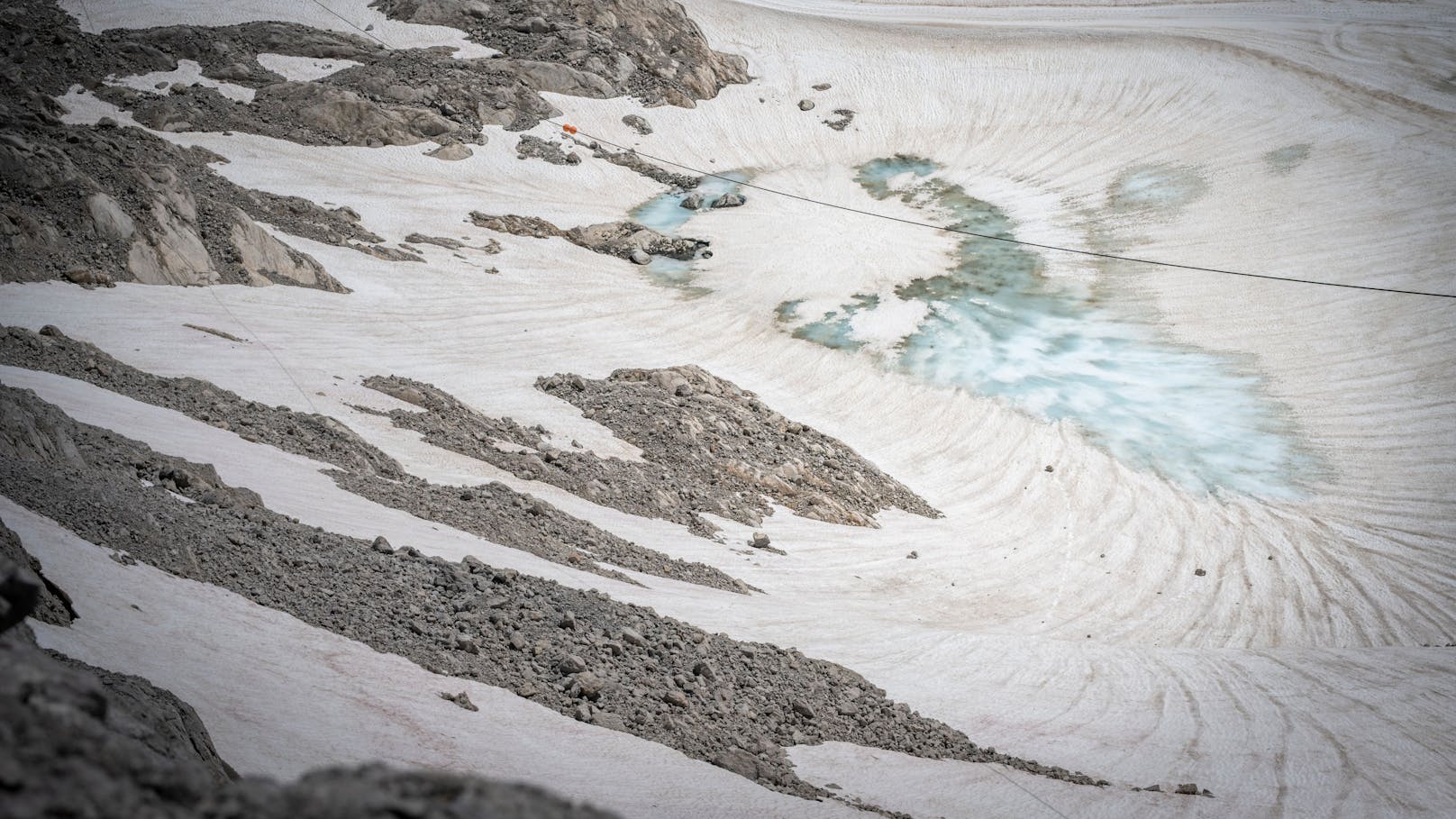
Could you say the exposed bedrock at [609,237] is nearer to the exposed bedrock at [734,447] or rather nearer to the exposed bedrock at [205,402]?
the exposed bedrock at [734,447]

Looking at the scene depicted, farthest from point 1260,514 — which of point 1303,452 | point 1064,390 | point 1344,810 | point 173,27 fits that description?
point 173,27

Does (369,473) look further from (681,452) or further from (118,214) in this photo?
(118,214)

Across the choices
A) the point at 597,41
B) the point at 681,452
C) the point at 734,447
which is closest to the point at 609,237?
the point at 597,41

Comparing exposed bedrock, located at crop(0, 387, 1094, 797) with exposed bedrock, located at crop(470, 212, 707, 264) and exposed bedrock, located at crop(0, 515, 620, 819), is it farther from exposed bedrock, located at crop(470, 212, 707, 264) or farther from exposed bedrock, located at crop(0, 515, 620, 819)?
exposed bedrock, located at crop(470, 212, 707, 264)

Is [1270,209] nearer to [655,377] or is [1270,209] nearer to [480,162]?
[655,377]

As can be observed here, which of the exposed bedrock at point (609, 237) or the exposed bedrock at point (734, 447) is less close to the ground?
the exposed bedrock at point (609, 237)

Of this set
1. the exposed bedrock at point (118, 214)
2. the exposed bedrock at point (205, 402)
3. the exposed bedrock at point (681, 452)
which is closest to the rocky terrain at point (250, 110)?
the exposed bedrock at point (118, 214)
